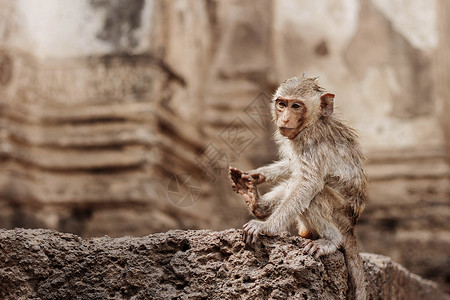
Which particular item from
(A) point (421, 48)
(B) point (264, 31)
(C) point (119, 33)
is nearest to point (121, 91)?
(C) point (119, 33)

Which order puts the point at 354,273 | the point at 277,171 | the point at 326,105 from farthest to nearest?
the point at 277,171 → the point at 326,105 → the point at 354,273

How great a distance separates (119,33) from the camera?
23.4 ft

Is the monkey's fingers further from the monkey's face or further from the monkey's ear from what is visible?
the monkey's ear

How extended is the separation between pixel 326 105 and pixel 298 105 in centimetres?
17

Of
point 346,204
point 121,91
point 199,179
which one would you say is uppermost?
point 121,91

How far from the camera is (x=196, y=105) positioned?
816cm

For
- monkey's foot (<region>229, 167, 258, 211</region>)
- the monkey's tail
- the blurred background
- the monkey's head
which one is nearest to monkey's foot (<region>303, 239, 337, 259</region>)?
the monkey's tail

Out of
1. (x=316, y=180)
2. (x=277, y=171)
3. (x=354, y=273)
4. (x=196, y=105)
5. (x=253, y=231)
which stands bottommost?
(x=354, y=273)

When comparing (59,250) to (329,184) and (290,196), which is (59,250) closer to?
(290,196)

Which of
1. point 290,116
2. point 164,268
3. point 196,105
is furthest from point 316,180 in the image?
point 196,105

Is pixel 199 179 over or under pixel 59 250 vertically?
over

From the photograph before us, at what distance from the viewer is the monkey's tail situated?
293 cm

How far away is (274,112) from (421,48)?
552 centimetres

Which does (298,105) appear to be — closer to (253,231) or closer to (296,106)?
(296,106)
